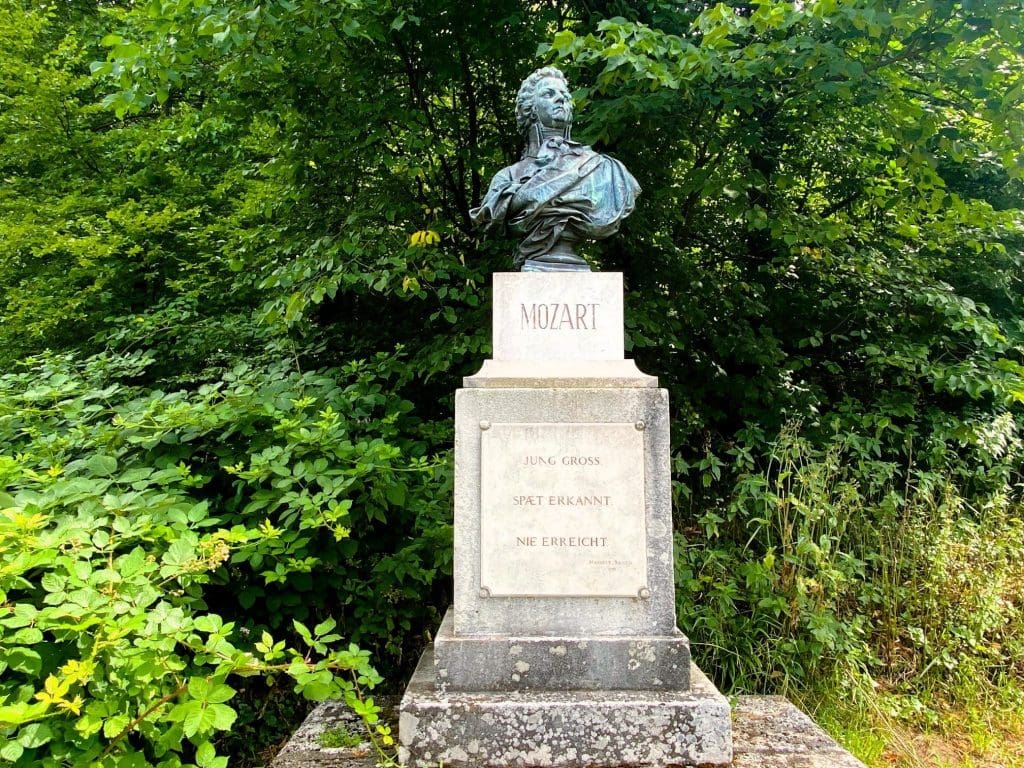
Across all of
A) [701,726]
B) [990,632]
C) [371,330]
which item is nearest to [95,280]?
[371,330]

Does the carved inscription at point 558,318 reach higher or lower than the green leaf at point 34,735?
higher

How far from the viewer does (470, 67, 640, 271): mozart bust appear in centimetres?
329

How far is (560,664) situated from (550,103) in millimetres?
2457

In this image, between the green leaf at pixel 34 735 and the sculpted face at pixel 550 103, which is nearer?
the green leaf at pixel 34 735

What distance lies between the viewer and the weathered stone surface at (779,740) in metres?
2.73

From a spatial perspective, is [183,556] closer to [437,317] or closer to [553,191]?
[553,191]

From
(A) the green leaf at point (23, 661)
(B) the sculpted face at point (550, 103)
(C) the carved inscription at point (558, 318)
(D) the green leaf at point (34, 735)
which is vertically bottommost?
(D) the green leaf at point (34, 735)

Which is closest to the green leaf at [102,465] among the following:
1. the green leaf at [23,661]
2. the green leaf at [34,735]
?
the green leaf at [23,661]

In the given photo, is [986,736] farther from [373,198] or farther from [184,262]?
[184,262]

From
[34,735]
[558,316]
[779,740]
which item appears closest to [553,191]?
[558,316]

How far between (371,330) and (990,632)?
4683mm

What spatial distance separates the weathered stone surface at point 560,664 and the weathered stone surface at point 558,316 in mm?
1165

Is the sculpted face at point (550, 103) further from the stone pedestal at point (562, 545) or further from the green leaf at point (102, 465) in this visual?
the green leaf at point (102, 465)

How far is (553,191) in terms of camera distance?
3262 millimetres
